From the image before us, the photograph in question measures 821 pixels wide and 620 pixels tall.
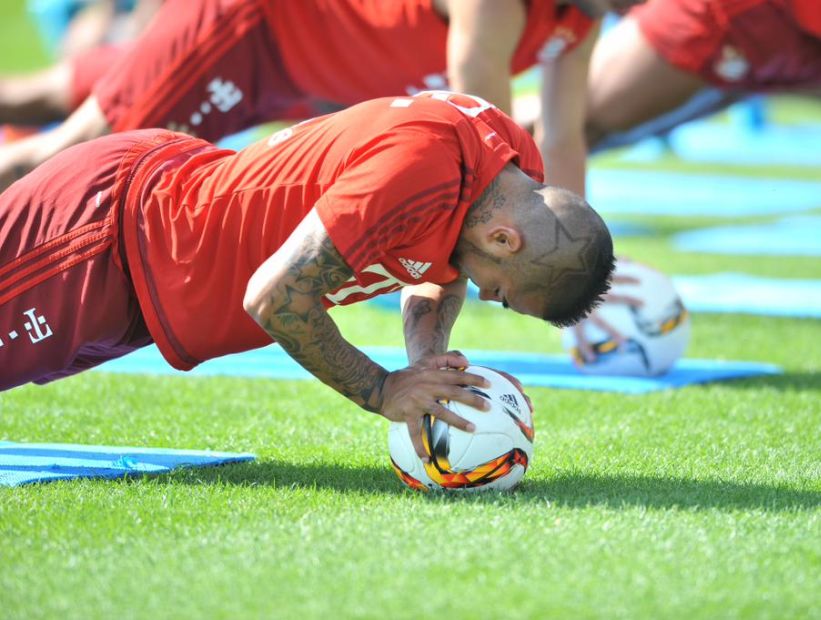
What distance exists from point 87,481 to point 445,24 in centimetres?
276

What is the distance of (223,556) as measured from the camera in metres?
3.13

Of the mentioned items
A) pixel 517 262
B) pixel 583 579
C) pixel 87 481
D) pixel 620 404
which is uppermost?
pixel 517 262

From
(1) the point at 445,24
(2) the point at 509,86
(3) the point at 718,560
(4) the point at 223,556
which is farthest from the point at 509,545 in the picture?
(1) the point at 445,24

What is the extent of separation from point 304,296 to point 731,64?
410 cm

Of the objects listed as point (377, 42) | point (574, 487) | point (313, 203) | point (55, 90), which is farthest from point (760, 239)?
point (313, 203)

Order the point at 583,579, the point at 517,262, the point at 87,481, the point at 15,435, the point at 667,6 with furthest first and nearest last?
the point at 667,6 < the point at 15,435 < the point at 87,481 < the point at 517,262 < the point at 583,579

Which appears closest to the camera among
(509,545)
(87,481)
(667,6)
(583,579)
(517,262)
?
(583,579)

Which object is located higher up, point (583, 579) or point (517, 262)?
point (517, 262)

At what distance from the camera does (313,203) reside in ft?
12.3

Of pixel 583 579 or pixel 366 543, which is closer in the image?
pixel 583 579

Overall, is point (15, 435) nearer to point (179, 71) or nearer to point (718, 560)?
point (179, 71)

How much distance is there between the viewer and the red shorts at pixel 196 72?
552cm

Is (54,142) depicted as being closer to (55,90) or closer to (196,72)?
(196,72)

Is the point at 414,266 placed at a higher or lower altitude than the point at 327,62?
lower
